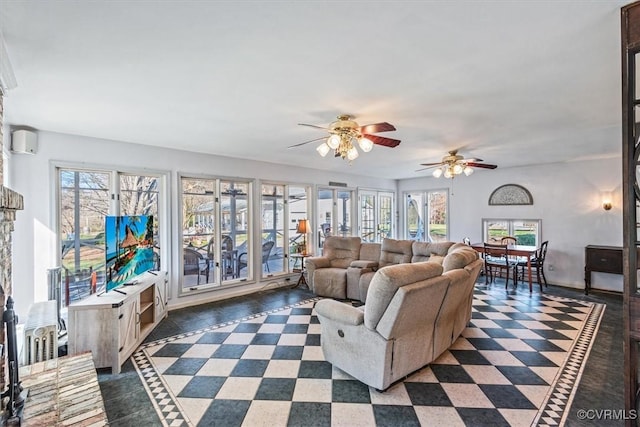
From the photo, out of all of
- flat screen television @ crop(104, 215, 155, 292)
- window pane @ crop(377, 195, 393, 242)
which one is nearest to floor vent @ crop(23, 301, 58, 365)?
flat screen television @ crop(104, 215, 155, 292)

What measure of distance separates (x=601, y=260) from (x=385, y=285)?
5197 millimetres

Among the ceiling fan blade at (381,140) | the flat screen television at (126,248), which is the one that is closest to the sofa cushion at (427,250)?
the ceiling fan blade at (381,140)

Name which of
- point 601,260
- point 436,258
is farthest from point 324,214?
point 601,260

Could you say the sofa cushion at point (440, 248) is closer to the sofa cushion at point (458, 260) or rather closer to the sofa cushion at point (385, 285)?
the sofa cushion at point (458, 260)

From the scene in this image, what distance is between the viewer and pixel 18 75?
2.13 meters

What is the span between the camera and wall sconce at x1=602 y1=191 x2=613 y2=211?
5273mm

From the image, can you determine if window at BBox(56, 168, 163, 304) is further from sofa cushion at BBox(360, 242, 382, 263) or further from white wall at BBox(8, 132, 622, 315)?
sofa cushion at BBox(360, 242, 382, 263)

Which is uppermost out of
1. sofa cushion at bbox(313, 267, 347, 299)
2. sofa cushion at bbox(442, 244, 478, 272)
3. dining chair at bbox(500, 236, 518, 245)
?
sofa cushion at bbox(442, 244, 478, 272)

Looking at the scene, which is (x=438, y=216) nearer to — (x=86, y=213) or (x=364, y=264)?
(x=364, y=264)

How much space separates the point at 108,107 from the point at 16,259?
6.87 ft

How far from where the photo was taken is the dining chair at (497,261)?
216 inches

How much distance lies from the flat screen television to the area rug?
0.84m

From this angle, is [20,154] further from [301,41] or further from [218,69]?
[301,41]

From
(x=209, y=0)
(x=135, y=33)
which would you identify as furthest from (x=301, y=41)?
(x=135, y=33)
